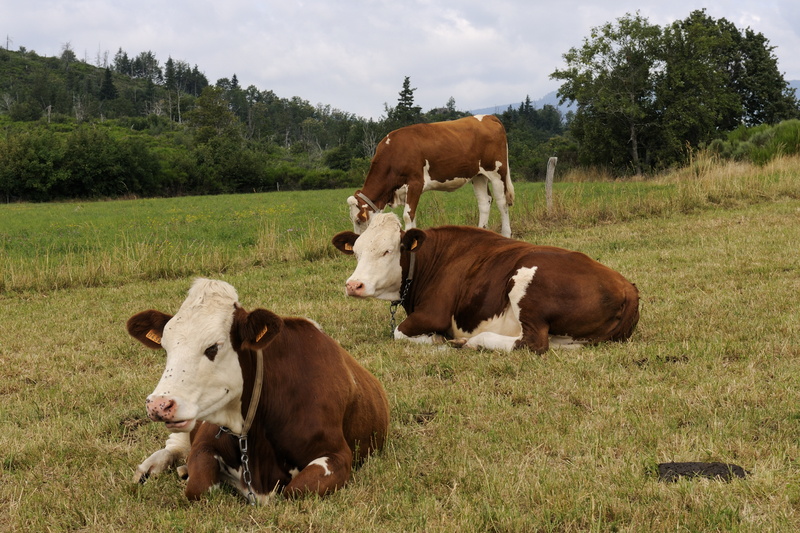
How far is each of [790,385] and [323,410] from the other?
139 inches

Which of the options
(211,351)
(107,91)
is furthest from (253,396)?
(107,91)

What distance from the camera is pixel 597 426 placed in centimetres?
464

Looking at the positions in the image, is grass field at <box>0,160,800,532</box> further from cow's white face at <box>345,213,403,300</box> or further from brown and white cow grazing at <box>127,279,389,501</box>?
cow's white face at <box>345,213,403,300</box>

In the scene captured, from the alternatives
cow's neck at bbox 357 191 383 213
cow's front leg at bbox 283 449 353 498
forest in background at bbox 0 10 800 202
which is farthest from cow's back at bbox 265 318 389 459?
forest in background at bbox 0 10 800 202

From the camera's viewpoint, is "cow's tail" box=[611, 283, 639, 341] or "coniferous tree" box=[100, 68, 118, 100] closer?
"cow's tail" box=[611, 283, 639, 341]

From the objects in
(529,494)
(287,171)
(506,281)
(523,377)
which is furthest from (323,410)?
(287,171)

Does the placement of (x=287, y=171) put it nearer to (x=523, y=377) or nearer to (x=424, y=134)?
(x=424, y=134)

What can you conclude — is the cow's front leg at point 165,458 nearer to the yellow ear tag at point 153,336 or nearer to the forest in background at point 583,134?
the yellow ear tag at point 153,336

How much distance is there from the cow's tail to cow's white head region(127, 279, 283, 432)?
13.7ft

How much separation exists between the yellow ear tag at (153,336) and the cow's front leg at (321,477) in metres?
1.03

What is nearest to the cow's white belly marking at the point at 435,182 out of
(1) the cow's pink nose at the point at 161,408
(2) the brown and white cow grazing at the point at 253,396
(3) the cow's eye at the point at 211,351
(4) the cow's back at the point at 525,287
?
(4) the cow's back at the point at 525,287

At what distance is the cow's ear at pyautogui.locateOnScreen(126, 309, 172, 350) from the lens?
366cm

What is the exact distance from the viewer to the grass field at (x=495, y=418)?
3521 mm

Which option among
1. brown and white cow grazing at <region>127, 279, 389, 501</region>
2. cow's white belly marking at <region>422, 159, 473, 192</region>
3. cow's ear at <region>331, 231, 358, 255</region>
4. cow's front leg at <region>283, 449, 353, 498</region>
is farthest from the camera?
cow's white belly marking at <region>422, 159, 473, 192</region>
